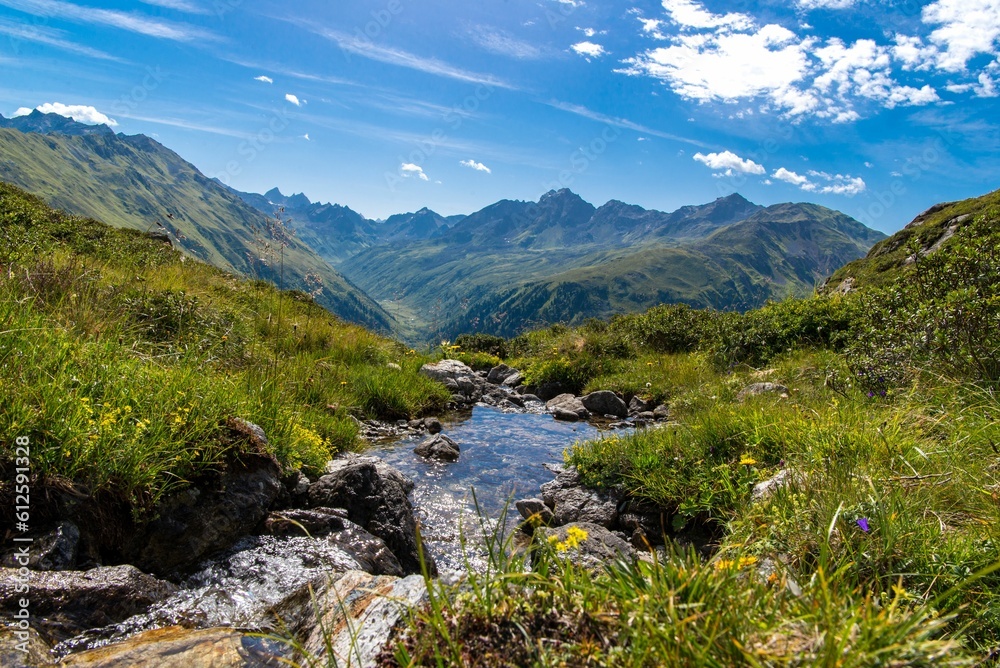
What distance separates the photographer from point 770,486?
445 centimetres

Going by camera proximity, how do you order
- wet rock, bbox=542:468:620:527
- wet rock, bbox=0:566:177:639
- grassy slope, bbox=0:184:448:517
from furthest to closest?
wet rock, bbox=542:468:620:527
grassy slope, bbox=0:184:448:517
wet rock, bbox=0:566:177:639

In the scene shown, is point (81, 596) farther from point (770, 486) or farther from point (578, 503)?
point (578, 503)

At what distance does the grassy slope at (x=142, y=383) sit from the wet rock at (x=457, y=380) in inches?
123

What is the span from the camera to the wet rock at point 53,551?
120 inches

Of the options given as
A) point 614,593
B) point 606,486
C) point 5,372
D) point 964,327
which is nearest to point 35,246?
point 5,372

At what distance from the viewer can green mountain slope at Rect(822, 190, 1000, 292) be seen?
2150 centimetres

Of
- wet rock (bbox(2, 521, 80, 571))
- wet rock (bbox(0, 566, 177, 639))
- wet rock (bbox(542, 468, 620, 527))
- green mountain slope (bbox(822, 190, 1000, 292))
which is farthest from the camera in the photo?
green mountain slope (bbox(822, 190, 1000, 292))

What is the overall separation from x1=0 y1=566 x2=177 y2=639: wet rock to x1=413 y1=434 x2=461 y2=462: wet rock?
20.4 ft

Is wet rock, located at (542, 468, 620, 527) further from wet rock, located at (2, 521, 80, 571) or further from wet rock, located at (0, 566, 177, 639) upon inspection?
wet rock, located at (2, 521, 80, 571)

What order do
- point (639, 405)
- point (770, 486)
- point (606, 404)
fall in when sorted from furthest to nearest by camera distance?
point (606, 404), point (639, 405), point (770, 486)

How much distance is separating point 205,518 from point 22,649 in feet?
5.56

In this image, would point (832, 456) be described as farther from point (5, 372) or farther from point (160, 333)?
point (160, 333)

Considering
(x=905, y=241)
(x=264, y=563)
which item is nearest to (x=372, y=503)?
(x=264, y=563)

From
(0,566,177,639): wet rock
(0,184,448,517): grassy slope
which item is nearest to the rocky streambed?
(0,566,177,639): wet rock
